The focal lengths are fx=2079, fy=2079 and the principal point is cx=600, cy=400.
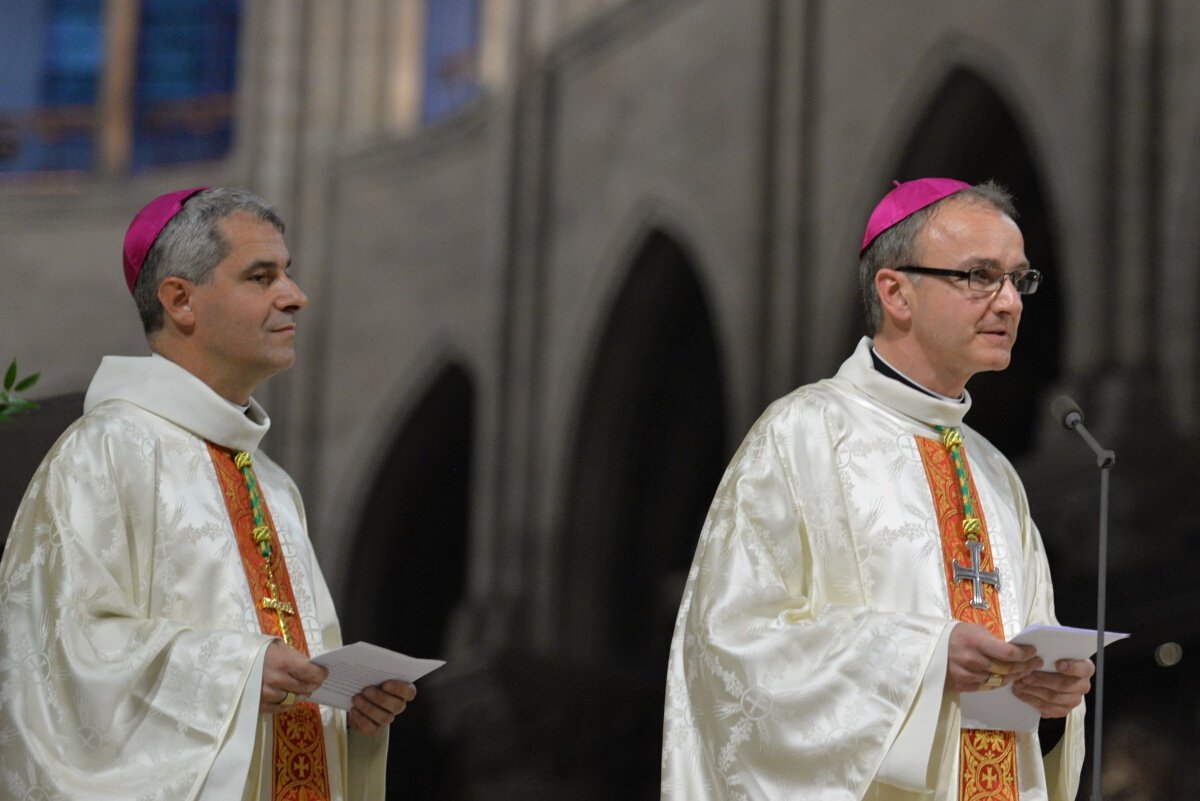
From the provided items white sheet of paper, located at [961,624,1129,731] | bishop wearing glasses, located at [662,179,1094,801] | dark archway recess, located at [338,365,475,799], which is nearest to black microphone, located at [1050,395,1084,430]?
bishop wearing glasses, located at [662,179,1094,801]

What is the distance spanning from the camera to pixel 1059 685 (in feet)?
11.4

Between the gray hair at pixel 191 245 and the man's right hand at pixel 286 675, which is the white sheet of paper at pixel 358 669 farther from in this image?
the gray hair at pixel 191 245

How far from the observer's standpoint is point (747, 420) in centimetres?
970

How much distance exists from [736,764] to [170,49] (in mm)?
11108

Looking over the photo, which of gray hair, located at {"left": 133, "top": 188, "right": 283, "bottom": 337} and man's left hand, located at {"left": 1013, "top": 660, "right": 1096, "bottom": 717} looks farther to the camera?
gray hair, located at {"left": 133, "top": 188, "right": 283, "bottom": 337}

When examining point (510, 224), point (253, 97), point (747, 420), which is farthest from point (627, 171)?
point (253, 97)

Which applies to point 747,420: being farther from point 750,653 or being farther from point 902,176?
point 750,653

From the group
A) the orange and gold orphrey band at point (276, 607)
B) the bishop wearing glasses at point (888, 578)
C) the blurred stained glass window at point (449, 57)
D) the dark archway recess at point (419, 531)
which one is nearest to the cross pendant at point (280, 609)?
the orange and gold orphrey band at point (276, 607)

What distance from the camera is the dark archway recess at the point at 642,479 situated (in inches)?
429

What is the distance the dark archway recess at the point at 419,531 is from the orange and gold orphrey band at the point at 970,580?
8.24 metres

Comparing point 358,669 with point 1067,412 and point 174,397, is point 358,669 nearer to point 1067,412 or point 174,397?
point 174,397

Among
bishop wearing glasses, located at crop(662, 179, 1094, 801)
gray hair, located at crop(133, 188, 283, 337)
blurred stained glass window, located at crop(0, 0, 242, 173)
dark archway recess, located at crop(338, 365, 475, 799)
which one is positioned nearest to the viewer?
bishop wearing glasses, located at crop(662, 179, 1094, 801)

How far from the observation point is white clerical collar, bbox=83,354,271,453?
3.78m

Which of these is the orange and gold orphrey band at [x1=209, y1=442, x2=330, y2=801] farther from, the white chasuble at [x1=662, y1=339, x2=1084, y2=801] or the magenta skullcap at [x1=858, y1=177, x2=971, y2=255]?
the magenta skullcap at [x1=858, y1=177, x2=971, y2=255]
